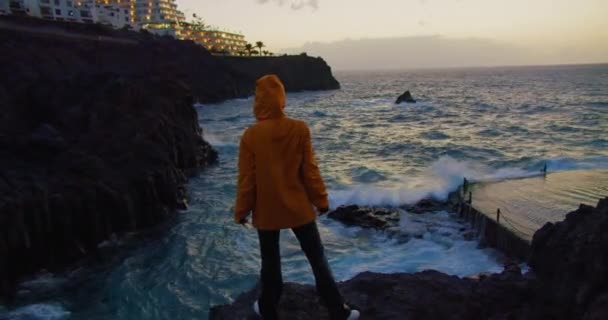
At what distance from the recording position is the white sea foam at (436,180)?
19.5m

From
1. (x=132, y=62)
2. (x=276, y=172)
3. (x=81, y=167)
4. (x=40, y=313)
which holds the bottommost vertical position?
(x=40, y=313)

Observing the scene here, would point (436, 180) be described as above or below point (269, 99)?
below

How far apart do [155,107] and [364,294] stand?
18.9m

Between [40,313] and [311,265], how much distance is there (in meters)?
8.54

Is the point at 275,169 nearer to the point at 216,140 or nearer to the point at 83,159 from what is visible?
the point at 83,159

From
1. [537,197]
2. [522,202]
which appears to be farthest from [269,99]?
[537,197]

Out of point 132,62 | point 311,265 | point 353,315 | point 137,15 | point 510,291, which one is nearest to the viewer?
point 311,265

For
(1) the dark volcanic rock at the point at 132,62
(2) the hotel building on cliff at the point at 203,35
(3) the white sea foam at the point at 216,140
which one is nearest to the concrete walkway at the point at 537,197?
(1) the dark volcanic rock at the point at 132,62

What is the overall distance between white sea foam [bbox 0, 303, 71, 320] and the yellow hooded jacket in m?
8.14

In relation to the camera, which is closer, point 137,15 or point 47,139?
point 47,139

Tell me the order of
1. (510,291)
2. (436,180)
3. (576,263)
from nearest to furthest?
(576,263), (510,291), (436,180)

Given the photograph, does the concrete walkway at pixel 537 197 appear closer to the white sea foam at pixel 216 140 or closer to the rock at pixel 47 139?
the rock at pixel 47 139

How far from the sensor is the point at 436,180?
891 inches

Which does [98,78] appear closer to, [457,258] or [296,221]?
[457,258]
